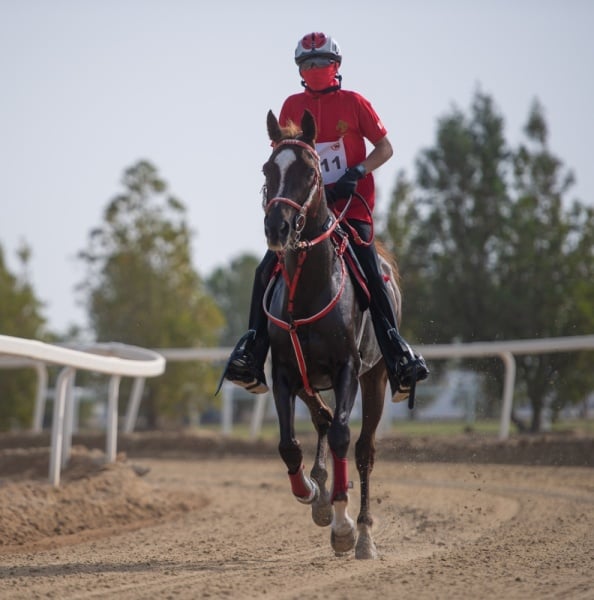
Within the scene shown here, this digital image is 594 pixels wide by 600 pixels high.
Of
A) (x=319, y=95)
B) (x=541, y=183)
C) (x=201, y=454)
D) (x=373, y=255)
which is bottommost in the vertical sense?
(x=201, y=454)

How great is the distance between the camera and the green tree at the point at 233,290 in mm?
91188

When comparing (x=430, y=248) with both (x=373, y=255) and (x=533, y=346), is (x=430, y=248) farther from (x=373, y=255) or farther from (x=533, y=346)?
(x=373, y=255)

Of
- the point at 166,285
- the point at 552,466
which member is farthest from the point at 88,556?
the point at 166,285

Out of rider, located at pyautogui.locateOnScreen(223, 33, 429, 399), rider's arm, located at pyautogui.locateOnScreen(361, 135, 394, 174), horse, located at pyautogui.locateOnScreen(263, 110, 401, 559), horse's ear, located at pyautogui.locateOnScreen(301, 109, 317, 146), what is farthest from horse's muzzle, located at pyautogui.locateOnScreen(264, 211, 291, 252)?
rider's arm, located at pyautogui.locateOnScreen(361, 135, 394, 174)

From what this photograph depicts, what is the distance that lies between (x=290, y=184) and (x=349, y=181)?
44.6 inches

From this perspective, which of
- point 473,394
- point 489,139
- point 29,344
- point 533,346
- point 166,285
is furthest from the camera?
point 166,285

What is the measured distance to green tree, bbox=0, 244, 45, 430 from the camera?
3325 centimetres

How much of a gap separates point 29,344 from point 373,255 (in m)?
2.86

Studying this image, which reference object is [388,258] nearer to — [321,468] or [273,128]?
[321,468]

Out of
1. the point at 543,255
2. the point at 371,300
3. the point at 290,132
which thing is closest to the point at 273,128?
the point at 290,132

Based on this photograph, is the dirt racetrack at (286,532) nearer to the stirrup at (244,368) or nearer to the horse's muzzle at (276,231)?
the stirrup at (244,368)

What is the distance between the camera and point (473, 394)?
19844 mm

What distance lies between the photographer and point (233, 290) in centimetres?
9406

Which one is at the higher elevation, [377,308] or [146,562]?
[377,308]
